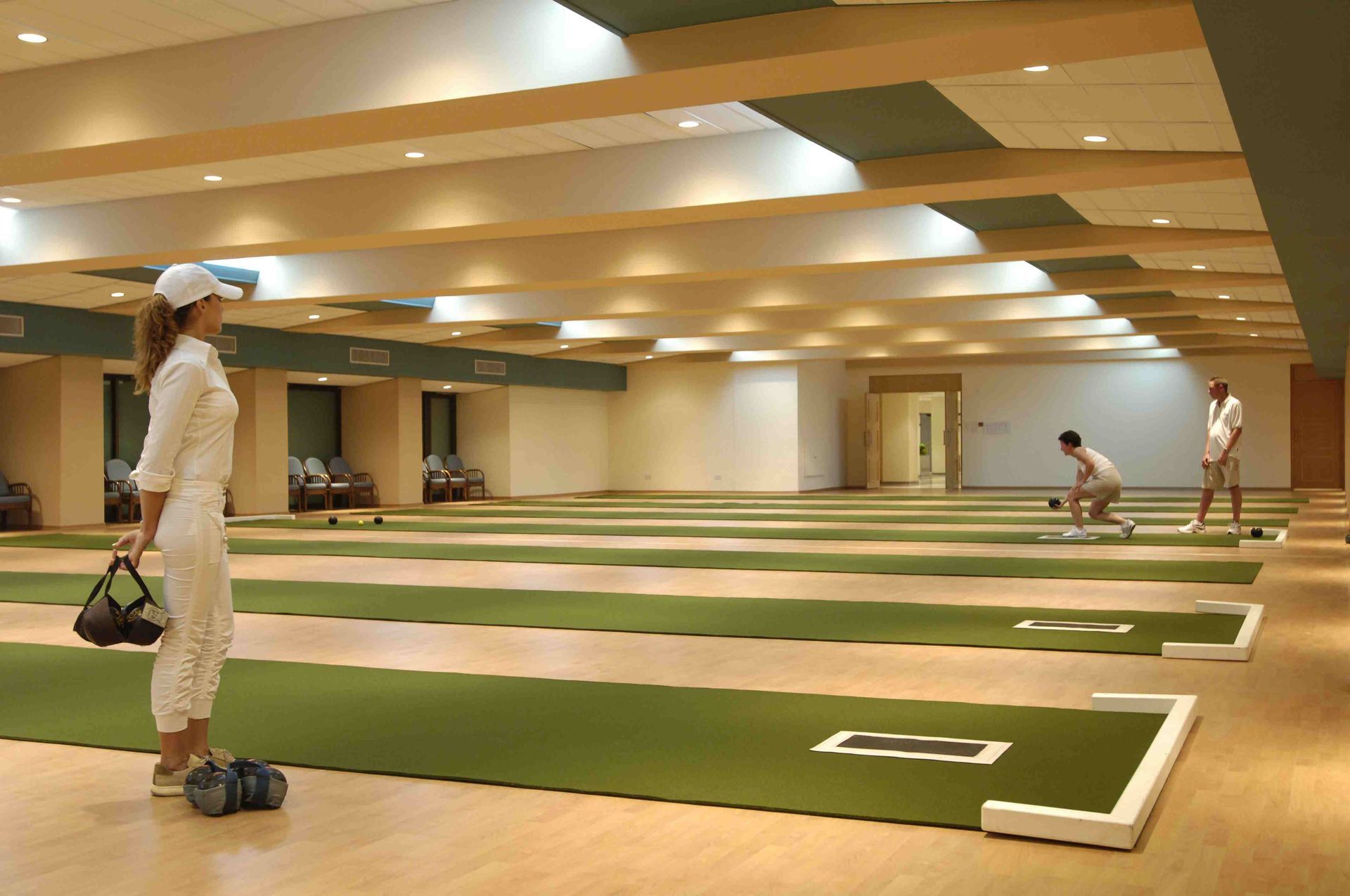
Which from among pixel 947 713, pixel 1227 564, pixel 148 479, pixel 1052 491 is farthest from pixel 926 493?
pixel 148 479

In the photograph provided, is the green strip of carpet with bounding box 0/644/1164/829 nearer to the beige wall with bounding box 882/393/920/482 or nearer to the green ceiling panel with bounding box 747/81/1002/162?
the green ceiling panel with bounding box 747/81/1002/162

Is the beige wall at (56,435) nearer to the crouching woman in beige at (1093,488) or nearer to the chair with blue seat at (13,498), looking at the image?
the chair with blue seat at (13,498)

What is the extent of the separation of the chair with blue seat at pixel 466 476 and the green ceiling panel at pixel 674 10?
773 inches

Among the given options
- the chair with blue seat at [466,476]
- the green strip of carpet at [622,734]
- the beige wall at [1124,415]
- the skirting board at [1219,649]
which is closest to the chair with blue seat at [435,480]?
the chair with blue seat at [466,476]

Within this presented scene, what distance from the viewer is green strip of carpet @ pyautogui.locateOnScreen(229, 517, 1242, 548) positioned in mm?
13008

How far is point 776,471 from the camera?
1083 inches

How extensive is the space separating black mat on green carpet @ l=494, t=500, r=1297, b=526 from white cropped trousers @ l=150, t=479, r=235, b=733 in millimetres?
13517

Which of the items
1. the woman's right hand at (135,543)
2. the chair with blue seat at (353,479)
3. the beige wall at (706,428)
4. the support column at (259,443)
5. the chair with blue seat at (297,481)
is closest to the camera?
the woman's right hand at (135,543)

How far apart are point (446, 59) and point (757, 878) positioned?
16.3ft

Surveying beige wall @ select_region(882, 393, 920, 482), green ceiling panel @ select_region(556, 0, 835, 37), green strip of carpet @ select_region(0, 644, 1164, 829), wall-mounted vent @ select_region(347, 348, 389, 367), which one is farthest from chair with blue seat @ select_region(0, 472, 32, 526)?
beige wall @ select_region(882, 393, 920, 482)

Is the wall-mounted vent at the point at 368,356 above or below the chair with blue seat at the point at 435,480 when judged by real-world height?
above

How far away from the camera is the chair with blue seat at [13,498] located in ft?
57.5

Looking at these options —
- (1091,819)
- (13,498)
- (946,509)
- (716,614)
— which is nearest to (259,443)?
(13,498)

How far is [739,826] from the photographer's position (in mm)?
3584
